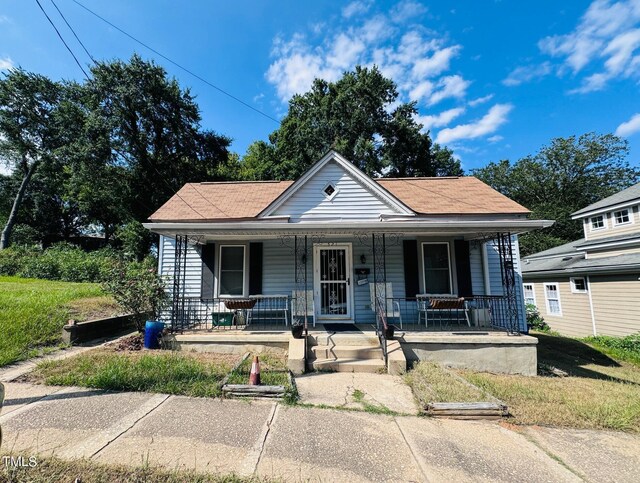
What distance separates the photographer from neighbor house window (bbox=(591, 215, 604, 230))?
51.6ft

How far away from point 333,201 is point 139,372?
6.23m

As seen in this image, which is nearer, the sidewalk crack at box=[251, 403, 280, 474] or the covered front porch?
the sidewalk crack at box=[251, 403, 280, 474]

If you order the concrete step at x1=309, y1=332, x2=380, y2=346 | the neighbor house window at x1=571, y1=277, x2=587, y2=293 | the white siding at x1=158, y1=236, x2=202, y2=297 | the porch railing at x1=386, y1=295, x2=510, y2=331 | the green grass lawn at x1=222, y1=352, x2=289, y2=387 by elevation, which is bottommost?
the green grass lawn at x1=222, y1=352, x2=289, y2=387

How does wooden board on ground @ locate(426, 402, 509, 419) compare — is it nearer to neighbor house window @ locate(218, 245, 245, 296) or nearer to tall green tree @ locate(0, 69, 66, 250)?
neighbor house window @ locate(218, 245, 245, 296)

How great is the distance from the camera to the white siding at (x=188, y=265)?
27.9 ft

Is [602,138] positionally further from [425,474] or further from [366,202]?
[425,474]

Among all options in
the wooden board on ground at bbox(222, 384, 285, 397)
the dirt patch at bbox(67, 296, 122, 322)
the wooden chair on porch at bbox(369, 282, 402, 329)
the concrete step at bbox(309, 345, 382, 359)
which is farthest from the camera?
the dirt patch at bbox(67, 296, 122, 322)

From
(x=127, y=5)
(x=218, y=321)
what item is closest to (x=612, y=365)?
(x=218, y=321)

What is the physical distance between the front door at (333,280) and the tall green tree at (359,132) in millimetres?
16545

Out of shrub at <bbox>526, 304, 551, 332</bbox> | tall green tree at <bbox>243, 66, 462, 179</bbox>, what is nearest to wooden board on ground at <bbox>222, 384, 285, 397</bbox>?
shrub at <bbox>526, 304, 551, 332</bbox>

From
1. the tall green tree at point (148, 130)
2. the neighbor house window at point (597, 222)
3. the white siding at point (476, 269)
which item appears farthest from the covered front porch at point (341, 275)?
the tall green tree at point (148, 130)

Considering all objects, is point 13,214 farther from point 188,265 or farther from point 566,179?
point 566,179

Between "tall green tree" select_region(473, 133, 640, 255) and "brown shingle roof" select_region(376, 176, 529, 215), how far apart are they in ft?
76.2

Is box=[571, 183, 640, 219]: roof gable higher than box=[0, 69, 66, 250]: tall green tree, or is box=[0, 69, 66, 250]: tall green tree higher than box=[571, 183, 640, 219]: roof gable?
box=[0, 69, 66, 250]: tall green tree
